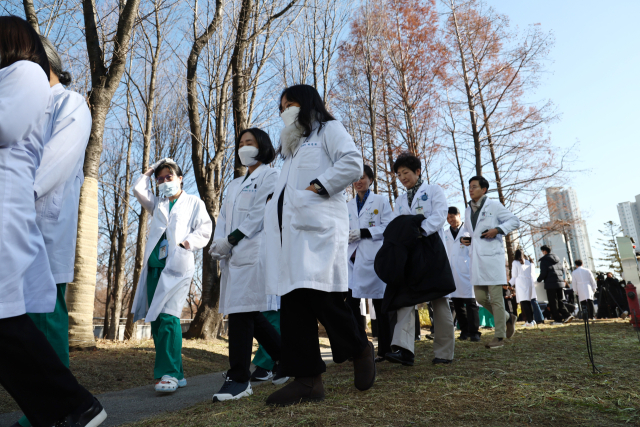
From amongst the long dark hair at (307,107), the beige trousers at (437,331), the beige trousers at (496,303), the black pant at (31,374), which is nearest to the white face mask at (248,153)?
the long dark hair at (307,107)

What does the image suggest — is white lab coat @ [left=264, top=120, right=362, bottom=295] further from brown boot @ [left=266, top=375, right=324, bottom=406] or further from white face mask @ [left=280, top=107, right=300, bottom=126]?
brown boot @ [left=266, top=375, right=324, bottom=406]

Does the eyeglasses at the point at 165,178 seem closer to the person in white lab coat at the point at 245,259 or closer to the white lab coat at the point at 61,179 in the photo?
the person in white lab coat at the point at 245,259

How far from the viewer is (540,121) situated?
1841 cm

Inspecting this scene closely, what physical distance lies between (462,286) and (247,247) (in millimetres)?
5485

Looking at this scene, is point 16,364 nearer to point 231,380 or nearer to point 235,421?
point 235,421

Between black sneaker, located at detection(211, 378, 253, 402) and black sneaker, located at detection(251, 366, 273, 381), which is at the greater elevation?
black sneaker, located at detection(211, 378, 253, 402)

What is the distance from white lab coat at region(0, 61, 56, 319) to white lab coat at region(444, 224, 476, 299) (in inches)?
265

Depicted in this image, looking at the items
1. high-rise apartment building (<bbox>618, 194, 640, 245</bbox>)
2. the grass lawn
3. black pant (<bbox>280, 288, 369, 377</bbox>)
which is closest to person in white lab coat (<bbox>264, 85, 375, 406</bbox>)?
black pant (<bbox>280, 288, 369, 377</bbox>)

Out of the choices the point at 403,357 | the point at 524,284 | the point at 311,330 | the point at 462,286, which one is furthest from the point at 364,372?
the point at 524,284

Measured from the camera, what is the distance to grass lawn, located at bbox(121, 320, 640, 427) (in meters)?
2.32

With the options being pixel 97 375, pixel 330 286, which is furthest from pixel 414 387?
pixel 97 375

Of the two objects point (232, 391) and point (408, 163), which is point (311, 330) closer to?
point (232, 391)

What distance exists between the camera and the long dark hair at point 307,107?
3346 mm

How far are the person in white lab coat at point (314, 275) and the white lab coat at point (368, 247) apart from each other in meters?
2.40
